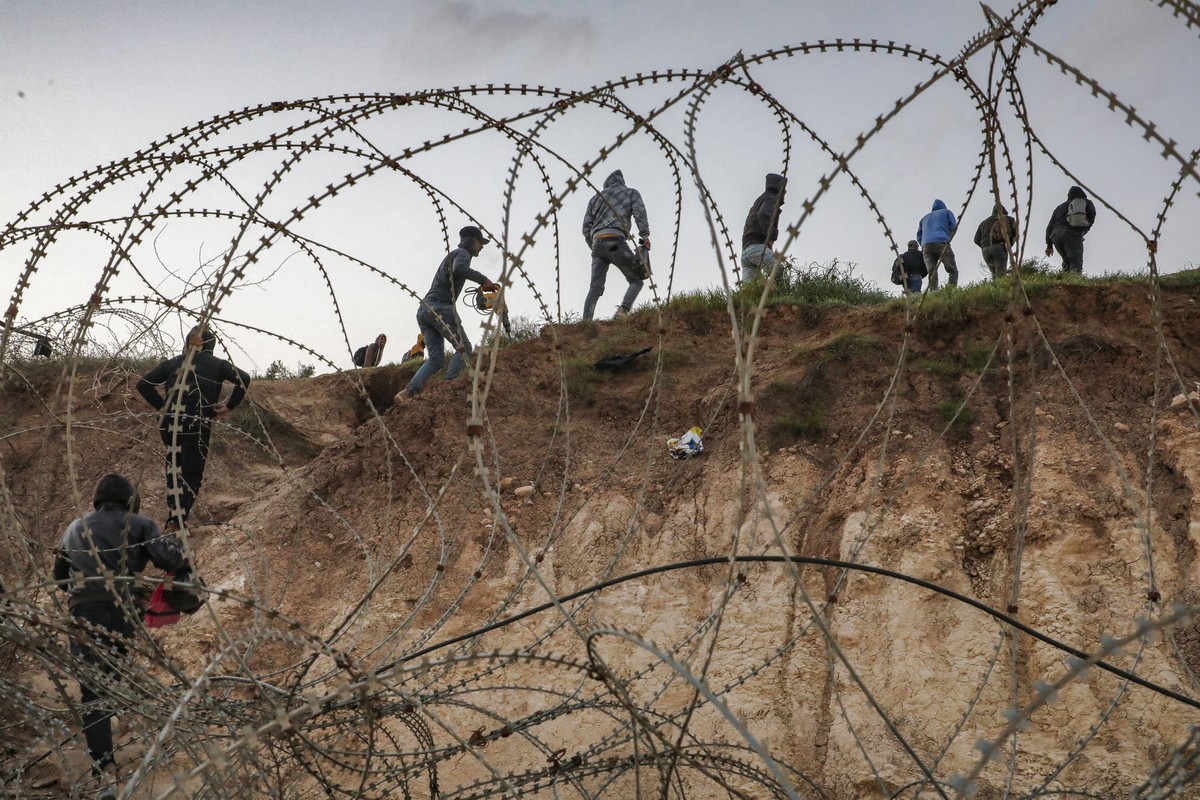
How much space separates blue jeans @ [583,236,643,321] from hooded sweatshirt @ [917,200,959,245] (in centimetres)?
351

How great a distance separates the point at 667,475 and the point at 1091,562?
3235 millimetres

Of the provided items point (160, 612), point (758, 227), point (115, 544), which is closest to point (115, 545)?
point (115, 544)

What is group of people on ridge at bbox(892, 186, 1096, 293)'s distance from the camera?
10.1 metres

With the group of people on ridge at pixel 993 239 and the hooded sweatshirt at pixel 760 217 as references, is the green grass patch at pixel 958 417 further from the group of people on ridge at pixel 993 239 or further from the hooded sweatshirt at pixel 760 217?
the hooded sweatshirt at pixel 760 217

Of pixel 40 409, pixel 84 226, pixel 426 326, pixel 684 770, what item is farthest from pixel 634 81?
pixel 40 409

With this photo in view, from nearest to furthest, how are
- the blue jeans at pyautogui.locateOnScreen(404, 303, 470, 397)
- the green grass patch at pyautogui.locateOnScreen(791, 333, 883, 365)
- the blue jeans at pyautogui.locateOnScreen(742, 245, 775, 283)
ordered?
the green grass patch at pyautogui.locateOnScreen(791, 333, 883, 365) → the blue jeans at pyautogui.locateOnScreen(404, 303, 470, 397) → the blue jeans at pyautogui.locateOnScreen(742, 245, 775, 283)

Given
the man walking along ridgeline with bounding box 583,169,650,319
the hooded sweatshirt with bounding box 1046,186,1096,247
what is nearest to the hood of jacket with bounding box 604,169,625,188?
the man walking along ridgeline with bounding box 583,169,650,319

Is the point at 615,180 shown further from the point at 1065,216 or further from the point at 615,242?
the point at 1065,216

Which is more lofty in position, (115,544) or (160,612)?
(115,544)

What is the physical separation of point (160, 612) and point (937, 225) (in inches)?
363

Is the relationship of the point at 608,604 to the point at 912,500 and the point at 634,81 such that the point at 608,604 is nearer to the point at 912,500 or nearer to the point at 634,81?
the point at 912,500

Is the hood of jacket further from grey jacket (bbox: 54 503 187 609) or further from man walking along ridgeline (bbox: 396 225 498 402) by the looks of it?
grey jacket (bbox: 54 503 187 609)

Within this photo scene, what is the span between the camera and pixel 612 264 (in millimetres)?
10492

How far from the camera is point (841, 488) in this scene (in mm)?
7145
